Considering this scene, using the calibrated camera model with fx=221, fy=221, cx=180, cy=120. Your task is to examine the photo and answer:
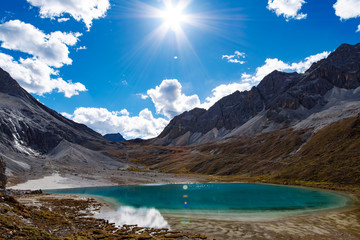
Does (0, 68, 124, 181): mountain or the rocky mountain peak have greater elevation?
the rocky mountain peak

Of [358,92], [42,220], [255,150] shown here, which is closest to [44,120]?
[255,150]

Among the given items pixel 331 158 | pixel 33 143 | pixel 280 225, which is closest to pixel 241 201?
pixel 280 225

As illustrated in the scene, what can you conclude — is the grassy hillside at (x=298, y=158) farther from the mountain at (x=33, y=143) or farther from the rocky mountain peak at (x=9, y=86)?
the rocky mountain peak at (x=9, y=86)

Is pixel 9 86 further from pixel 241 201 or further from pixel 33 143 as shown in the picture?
pixel 241 201

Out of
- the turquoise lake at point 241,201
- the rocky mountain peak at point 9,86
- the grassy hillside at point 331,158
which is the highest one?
the rocky mountain peak at point 9,86

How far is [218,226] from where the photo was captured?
28.3 meters

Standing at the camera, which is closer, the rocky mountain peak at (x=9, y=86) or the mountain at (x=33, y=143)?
the mountain at (x=33, y=143)

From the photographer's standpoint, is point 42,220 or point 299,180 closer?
point 42,220

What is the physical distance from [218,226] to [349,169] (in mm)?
60747

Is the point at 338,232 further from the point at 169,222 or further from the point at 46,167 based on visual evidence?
the point at 46,167

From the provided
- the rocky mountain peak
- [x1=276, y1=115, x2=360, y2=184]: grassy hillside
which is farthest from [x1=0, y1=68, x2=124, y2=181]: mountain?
[x1=276, y1=115, x2=360, y2=184]: grassy hillside

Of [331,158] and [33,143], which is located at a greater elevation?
[33,143]

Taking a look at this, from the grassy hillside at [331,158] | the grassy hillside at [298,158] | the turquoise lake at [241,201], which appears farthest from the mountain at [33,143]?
the grassy hillside at [331,158]

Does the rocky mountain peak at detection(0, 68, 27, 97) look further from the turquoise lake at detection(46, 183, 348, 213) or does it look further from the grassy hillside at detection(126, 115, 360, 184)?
the turquoise lake at detection(46, 183, 348, 213)
